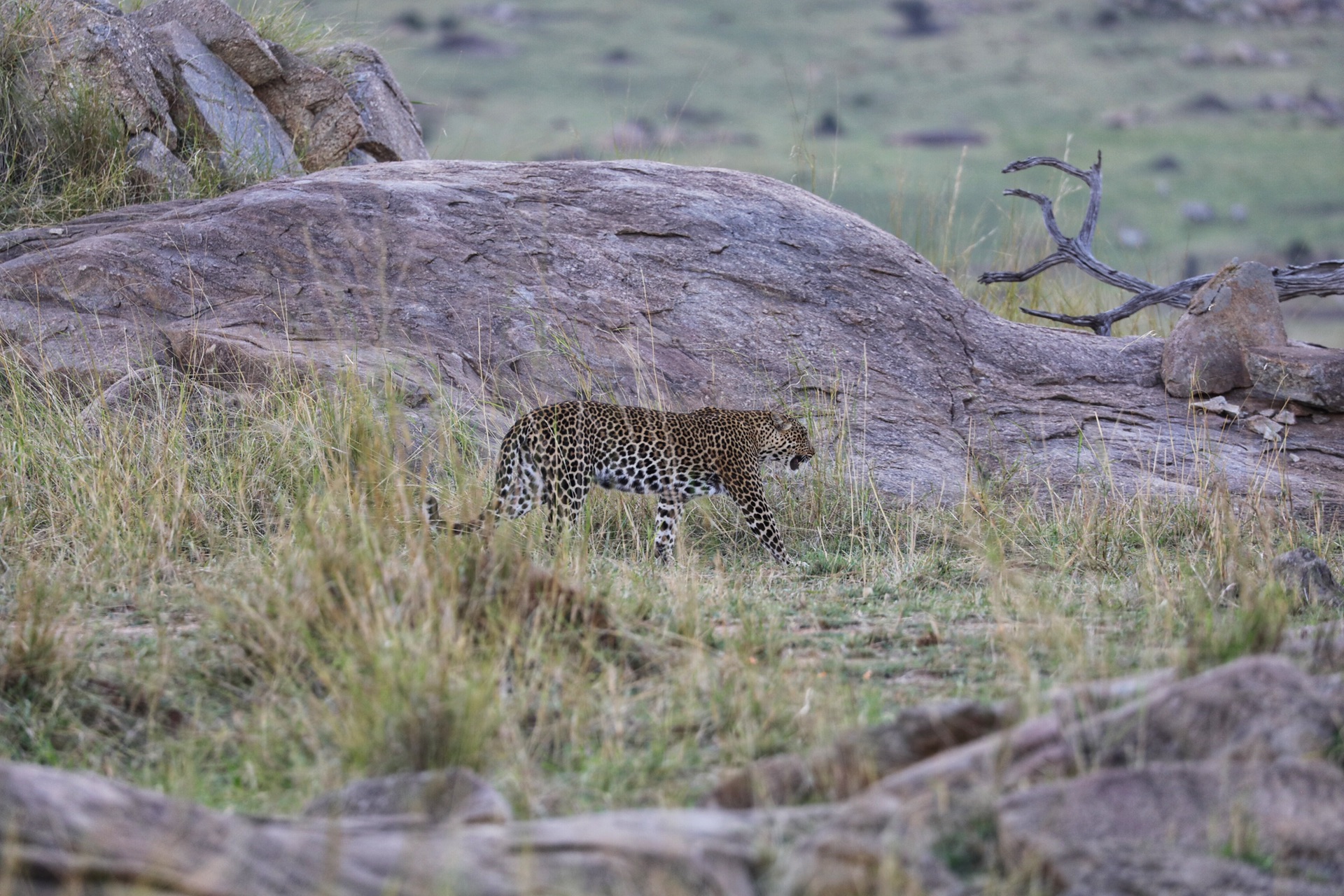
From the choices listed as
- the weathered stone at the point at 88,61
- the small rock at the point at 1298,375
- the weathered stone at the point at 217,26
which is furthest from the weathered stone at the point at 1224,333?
the weathered stone at the point at 88,61

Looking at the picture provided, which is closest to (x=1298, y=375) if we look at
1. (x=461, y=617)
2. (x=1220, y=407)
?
(x=1220, y=407)

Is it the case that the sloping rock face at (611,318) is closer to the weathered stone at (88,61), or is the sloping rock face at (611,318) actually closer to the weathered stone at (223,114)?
the weathered stone at (88,61)

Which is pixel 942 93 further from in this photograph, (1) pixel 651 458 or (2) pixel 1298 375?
(1) pixel 651 458

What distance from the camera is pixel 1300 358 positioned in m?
8.51

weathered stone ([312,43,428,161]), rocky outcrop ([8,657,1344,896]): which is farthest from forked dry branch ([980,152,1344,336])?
rocky outcrop ([8,657,1344,896])

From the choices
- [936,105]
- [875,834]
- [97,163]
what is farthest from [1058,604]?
[936,105]

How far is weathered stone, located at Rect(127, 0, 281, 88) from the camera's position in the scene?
1036cm

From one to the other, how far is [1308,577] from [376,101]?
311 inches

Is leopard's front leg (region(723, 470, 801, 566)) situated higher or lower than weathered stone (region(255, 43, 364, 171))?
lower

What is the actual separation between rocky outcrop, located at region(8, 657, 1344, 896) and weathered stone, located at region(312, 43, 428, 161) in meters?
8.34

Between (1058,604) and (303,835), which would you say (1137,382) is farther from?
(303,835)

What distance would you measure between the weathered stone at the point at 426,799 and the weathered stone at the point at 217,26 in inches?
323

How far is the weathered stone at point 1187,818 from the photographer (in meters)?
3.04

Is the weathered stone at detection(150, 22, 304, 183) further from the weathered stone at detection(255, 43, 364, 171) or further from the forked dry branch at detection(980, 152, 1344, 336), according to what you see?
the forked dry branch at detection(980, 152, 1344, 336)
